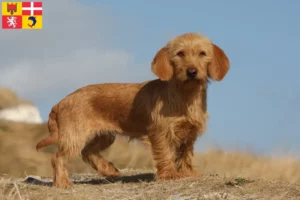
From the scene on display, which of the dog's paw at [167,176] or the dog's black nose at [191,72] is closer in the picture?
the dog's black nose at [191,72]

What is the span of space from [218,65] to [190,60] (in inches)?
23.5

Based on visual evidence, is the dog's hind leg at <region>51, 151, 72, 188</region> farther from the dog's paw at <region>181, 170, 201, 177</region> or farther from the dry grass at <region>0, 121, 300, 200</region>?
the dog's paw at <region>181, 170, 201, 177</region>

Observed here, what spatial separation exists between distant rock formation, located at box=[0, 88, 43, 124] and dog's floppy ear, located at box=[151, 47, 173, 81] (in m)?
13.6

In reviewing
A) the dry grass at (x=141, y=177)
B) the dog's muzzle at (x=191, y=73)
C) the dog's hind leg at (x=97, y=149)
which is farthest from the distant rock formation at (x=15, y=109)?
the dog's muzzle at (x=191, y=73)

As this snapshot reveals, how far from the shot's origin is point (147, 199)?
9625 millimetres

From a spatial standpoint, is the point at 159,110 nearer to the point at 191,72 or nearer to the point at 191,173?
the point at 191,72

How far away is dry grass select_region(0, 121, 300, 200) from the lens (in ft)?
31.2

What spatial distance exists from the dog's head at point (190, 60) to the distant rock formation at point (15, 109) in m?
13.7

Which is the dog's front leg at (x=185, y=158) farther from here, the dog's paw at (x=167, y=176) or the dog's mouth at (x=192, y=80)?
the dog's mouth at (x=192, y=80)

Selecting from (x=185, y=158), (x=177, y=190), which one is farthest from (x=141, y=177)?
(x=177, y=190)

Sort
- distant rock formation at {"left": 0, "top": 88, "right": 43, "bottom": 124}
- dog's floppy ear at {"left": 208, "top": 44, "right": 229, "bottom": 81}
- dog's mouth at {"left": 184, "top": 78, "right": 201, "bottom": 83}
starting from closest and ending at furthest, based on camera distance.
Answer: dog's mouth at {"left": 184, "top": 78, "right": 201, "bottom": 83}, dog's floppy ear at {"left": 208, "top": 44, "right": 229, "bottom": 81}, distant rock formation at {"left": 0, "top": 88, "right": 43, "bottom": 124}

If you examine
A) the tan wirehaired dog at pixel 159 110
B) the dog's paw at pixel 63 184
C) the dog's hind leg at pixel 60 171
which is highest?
the tan wirehaired dog at pixel 159 110

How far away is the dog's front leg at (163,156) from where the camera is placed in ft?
35.2

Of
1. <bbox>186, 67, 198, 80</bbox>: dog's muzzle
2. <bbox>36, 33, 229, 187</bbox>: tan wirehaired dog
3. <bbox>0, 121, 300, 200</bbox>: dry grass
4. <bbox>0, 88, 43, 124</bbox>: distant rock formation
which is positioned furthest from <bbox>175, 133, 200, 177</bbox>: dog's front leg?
<bbox>0, 88, 43, 124</bbox>: distant rock formation
